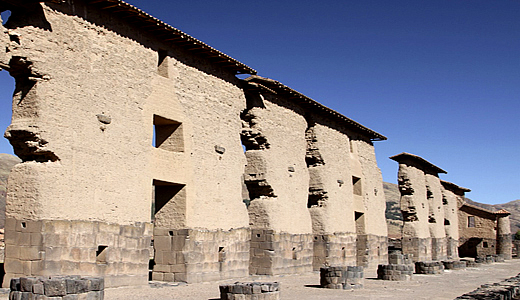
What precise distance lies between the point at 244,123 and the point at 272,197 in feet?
8.61

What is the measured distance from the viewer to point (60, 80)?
35.2 feet

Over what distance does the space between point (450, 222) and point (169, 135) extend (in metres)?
29.4

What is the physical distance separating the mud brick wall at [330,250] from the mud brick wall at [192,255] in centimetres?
573

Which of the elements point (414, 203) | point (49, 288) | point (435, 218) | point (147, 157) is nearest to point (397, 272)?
point (147, 157)

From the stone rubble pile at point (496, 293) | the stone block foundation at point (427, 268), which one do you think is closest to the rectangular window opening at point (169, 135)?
the stone rubble pile at point (496, 293)

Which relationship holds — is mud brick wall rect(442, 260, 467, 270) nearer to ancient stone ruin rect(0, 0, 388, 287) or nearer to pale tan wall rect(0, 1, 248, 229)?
ancient stone ruin rect(0, 0, 388, 287)

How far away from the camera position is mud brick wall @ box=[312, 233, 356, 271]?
19.9 m

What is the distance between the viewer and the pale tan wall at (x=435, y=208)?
107ft

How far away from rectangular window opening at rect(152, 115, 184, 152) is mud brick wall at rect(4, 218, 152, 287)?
2.51 metres

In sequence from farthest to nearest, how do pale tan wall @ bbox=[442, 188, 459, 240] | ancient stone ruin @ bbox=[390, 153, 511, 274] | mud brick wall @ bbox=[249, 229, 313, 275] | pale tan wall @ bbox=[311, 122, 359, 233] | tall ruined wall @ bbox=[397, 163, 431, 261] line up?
pale tan wall @ bbox=[442, 188, 459, 240] < ancient stone ruin @ bbox=[390, 153, 511, 274] < tall ruined wall @ bbox=[397, 163, 431, 261] < pale tan wall @ bbox=[311, 122, 359, 233] < mud brick wall @ bbox=[249, 229, 313, 275]

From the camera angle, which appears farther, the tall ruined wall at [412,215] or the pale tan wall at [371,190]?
the tall ruined wall at [412,215]

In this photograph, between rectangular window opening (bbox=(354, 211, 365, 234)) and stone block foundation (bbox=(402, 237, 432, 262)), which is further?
stone block foundation (bbox=(402, 237, 432, 262))

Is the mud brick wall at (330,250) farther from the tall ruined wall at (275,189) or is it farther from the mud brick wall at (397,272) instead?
the mud brick wall at (397,272)

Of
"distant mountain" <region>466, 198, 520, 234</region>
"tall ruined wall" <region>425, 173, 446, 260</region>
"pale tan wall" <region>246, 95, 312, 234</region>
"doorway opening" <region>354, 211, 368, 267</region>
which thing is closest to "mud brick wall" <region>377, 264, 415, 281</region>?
"pale tan wall" <region>246, 95, 312, 234</region>
